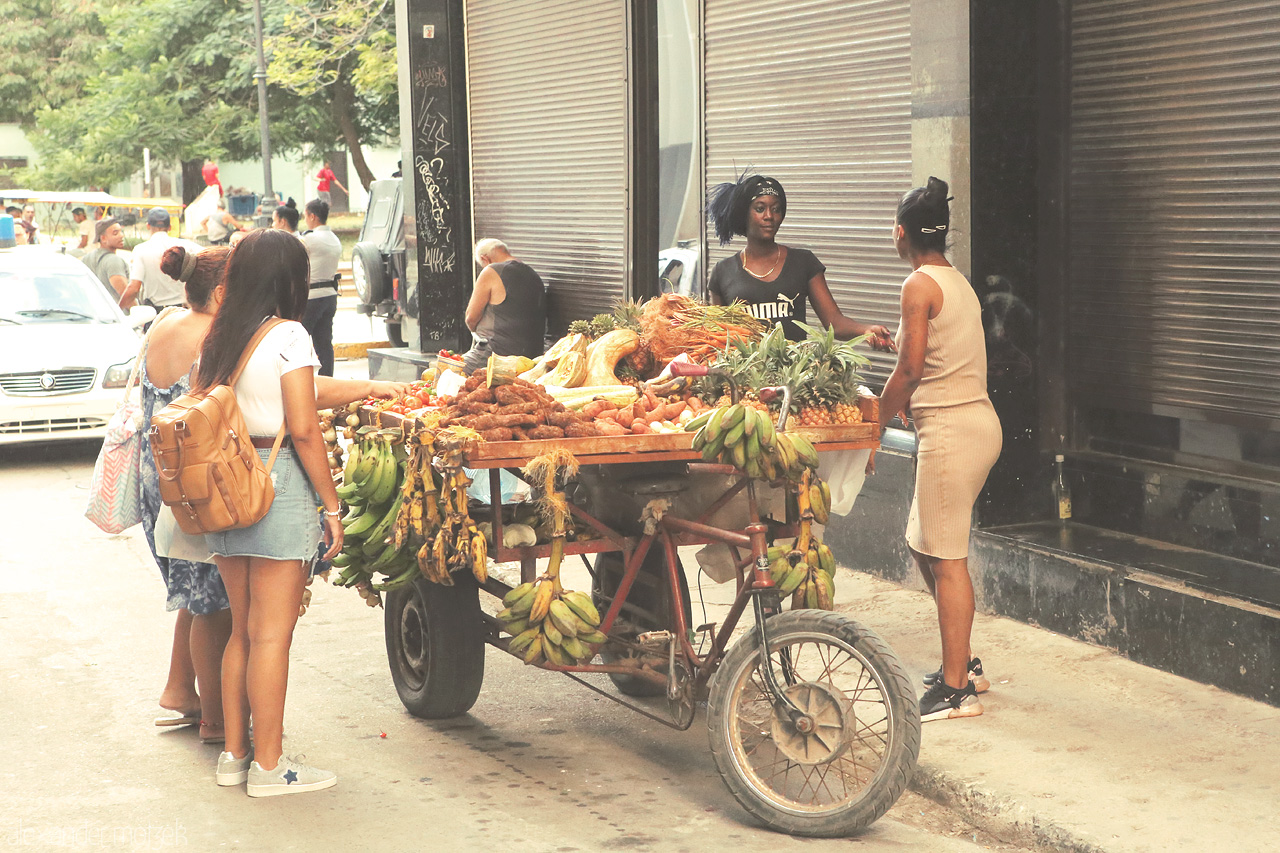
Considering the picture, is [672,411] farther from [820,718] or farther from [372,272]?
[372,272]

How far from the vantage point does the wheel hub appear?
4473 millimetres

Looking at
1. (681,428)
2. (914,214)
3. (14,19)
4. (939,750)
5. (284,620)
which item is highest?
(14,19)

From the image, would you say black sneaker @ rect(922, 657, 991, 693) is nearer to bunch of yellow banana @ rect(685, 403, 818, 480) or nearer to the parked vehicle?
bunch of yellow banana @ rect(685, 403, 818, 480)

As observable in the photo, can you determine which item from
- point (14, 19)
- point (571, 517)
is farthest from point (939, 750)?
point (14, 19)

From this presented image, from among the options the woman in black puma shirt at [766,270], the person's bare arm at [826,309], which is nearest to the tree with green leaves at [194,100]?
the woman in black puma shirt at [766,270]

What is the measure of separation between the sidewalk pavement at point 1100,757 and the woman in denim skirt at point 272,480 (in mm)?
2248

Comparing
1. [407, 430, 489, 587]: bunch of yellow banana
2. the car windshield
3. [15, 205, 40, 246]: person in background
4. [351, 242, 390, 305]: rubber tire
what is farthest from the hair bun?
[15, 205, 40, 246]: person in background

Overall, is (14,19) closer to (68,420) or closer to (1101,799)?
(68,420)

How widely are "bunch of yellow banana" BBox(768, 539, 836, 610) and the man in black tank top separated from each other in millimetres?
6159

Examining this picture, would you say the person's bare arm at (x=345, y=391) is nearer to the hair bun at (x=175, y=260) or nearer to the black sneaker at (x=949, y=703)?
the hair bun at (x=175, y=260)

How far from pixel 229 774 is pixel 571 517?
1.49m

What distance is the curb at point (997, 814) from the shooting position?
441cm

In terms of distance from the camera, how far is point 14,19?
50.7 meters

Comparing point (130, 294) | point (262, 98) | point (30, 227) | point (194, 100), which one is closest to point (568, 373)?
point (130, 294)
